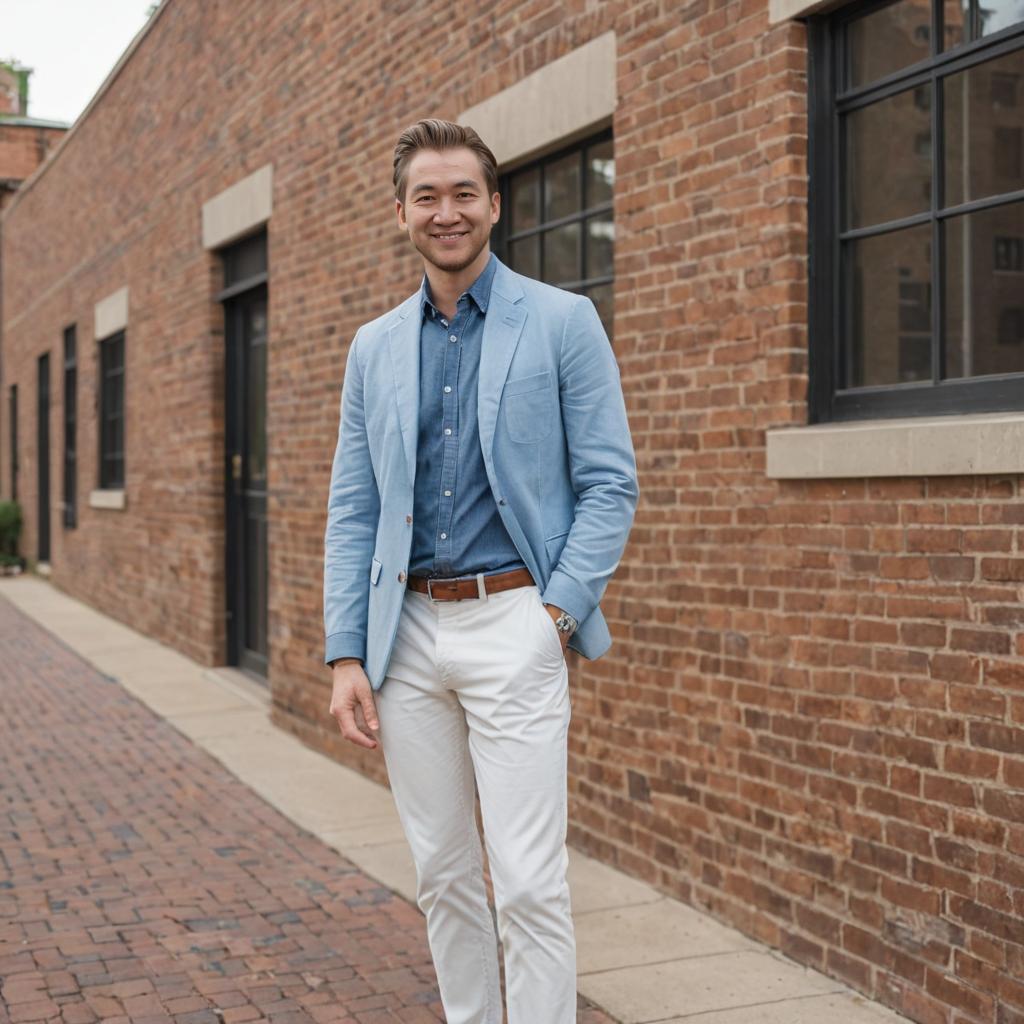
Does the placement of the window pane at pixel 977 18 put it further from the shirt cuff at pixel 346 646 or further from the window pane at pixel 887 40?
the shirt cuff at pixel 346 646

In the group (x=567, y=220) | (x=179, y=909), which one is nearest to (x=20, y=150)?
(x=567, y=220)

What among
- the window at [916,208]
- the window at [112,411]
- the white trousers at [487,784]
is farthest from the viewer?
the window at [112,411]

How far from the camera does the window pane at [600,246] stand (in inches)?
225

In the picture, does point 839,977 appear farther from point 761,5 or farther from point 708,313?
point 761,5

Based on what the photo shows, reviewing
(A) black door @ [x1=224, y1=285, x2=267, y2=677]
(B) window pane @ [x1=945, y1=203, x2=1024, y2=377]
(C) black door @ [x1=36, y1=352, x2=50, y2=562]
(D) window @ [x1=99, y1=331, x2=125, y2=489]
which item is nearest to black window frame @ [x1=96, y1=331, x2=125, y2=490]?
(D) window @ [x1=99, y1=331, x2=125, y2=489]

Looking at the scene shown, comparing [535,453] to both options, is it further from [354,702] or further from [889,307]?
[889,307]

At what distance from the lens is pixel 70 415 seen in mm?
17250

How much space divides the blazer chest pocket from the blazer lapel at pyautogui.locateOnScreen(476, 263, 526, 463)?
0.03 metres

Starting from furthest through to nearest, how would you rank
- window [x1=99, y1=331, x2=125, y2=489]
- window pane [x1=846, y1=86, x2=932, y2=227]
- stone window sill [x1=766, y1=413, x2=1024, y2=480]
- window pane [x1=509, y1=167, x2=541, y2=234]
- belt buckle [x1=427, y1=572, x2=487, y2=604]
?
window [x1=99, y1=331, x2=125, y2=489], window pane [x1=509, y1=167, x2=541, y2=234], window pane [x1=846, y1=86, x2=932, y2=227], stone window sill [x1=766, y1=413, x2=1024, y2=480], belt buckle [x1=427, y1=572, x2=487, y2=604]

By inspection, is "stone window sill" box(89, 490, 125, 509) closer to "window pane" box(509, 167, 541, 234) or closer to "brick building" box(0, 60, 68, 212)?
"window pane" box(509, 167, 541, 234)

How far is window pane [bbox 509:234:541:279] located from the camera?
6277mm

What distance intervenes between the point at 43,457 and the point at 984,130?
1771cm

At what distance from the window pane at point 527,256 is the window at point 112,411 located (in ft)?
27.4

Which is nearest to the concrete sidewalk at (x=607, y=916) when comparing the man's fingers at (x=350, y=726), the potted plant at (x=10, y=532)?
the man's fingers at (x=350, y=726)
